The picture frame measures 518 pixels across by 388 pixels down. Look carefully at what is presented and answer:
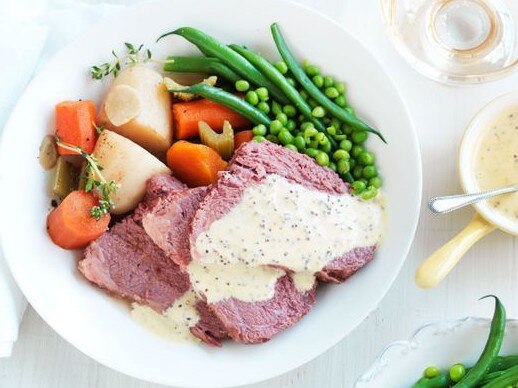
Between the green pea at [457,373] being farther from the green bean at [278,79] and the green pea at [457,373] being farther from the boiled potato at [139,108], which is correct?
the boiled potato at [139,108]

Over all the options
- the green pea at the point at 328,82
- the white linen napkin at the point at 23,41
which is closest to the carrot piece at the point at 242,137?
the green pea at the point at 328,82

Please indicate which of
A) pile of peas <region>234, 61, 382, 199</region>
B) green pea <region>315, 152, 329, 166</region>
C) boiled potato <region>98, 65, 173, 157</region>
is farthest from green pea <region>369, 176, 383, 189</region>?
boiled potato <region>98, 65, 173, 157</region>

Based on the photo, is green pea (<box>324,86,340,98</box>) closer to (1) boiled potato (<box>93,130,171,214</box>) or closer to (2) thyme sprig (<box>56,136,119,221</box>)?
(1) boiled potato (<box>93,130,171,214</box>)

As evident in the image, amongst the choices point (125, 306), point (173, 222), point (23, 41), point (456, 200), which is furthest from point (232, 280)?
point (23, 41)

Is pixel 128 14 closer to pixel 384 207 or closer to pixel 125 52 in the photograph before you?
pixel 125 52

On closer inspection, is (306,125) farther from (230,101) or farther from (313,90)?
(230,101)
